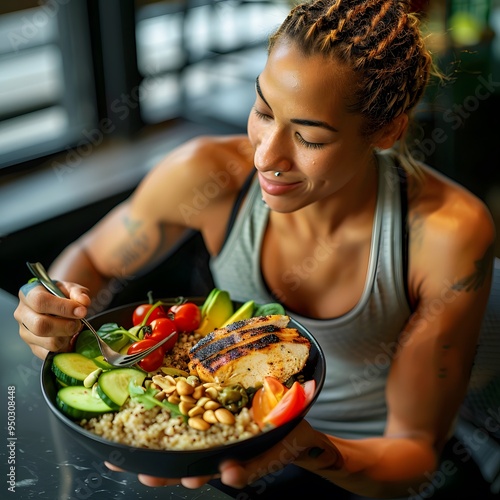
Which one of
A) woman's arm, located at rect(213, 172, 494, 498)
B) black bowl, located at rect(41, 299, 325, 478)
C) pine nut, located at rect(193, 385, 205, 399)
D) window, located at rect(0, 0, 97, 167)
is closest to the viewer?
black bowl, located at rect(41, 299, 325, 478)

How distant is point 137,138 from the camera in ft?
10.2

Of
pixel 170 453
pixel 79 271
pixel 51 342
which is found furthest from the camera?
pixel 79 271

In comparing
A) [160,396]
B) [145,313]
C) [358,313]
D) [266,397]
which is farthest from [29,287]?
[358,313]

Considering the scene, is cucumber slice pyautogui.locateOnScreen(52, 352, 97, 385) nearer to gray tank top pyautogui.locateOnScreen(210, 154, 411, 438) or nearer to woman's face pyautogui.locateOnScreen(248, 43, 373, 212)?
woman's face pyautogui.locateOnScreen(248, 43, 373, 212)

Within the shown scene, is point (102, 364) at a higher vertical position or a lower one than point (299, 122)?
lower

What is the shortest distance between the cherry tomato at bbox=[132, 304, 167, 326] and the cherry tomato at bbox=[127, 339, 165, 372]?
0.08 meters

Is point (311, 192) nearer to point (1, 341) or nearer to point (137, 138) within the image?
point (1, 341)

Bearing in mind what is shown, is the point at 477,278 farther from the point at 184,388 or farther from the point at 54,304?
the point at 54,304

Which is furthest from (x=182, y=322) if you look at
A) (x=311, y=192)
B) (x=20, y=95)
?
(x=20, y=95)

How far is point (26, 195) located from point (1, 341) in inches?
55.1

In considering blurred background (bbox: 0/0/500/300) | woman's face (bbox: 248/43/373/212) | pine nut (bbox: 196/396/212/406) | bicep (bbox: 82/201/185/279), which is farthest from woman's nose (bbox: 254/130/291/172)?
blurred background (bbox: 0/0/500/300)

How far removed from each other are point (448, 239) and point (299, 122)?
455mm

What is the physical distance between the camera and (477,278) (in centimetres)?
139

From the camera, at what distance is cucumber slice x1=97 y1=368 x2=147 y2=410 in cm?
95
